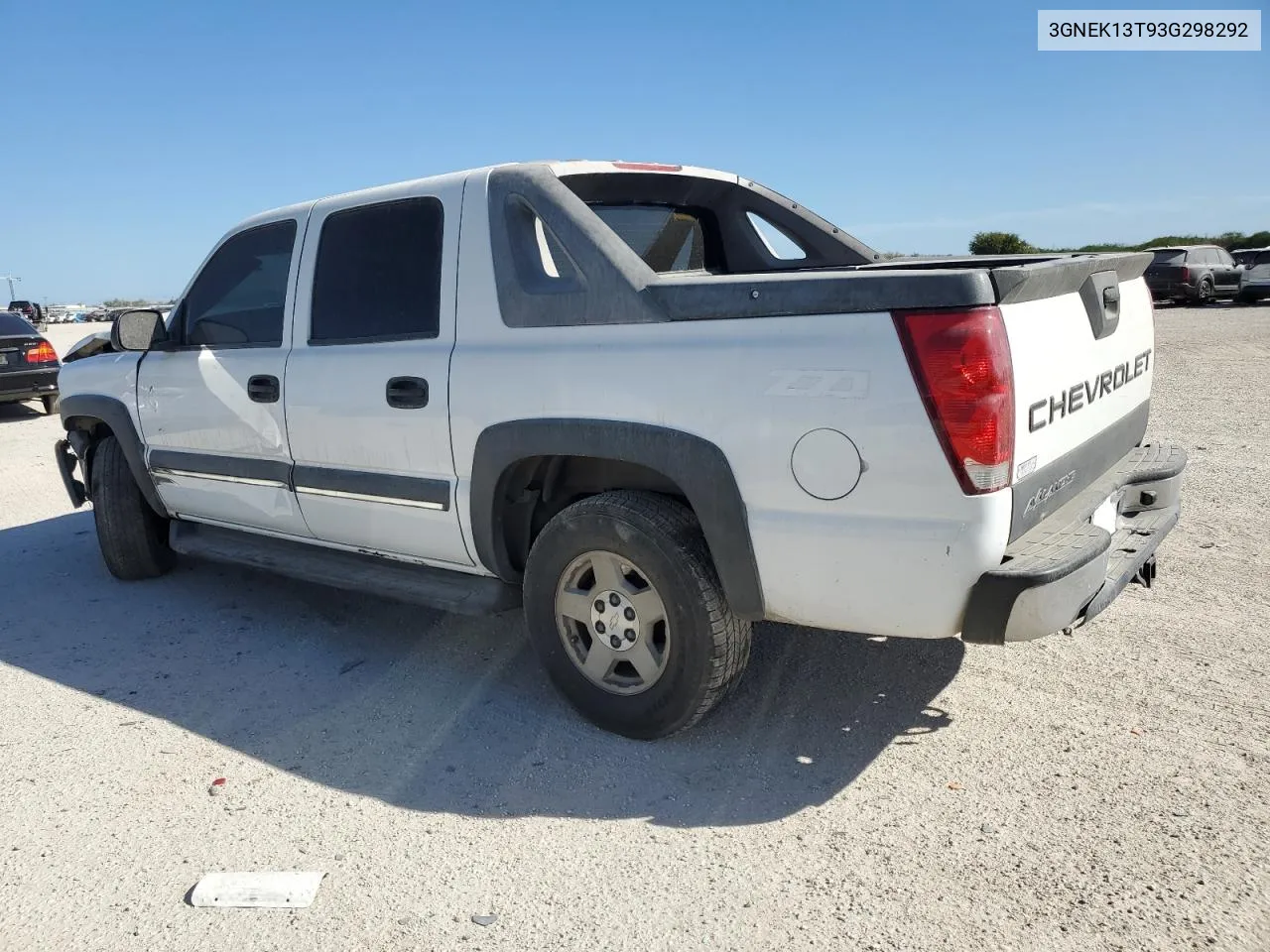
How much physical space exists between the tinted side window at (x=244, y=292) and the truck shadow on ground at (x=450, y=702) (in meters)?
1.43

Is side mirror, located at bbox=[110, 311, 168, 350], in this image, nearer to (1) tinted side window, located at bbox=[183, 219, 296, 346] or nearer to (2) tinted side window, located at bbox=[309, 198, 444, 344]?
(1) tinted side window, located at bbox=[183, 219, 296, 346]

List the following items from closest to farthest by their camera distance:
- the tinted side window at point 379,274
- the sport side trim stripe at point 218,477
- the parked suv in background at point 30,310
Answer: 1. the tinted side window at point 379,274
2. the sport side trim stripe at point 218,477
3. the parked suv in background at point 30,310

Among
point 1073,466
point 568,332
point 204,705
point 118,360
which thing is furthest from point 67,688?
point 1073,466

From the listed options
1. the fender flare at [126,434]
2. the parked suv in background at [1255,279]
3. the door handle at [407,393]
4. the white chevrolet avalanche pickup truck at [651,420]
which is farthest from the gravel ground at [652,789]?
the parked suv in background at [1255,279]

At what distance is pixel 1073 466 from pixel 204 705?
11.0 feet

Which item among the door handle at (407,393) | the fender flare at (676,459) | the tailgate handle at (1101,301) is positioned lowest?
the fender flare at (676,459)

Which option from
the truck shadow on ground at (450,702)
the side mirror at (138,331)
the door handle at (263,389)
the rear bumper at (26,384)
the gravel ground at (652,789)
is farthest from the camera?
the rear bumper at (26,384)

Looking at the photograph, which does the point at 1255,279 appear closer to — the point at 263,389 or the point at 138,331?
the point at 263,389

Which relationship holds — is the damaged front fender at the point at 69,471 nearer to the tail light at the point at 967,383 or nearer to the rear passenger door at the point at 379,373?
the rear passenger door at the point at 379,373

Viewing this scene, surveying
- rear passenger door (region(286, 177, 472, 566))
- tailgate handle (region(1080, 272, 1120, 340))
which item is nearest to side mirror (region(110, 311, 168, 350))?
rear passenger door (region(286, 177, 472, 566))

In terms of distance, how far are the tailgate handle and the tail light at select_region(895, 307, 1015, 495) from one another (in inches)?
30.6

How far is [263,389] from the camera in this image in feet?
14.0

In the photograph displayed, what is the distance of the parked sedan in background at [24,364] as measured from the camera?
1242 centimetres

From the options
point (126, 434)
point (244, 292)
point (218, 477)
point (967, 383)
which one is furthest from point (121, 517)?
point (967, 383)
